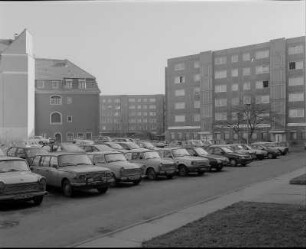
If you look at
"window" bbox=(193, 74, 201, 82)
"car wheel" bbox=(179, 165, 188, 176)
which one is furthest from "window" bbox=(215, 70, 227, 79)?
"car wheel" bbox=(179, 165, 188, 176)

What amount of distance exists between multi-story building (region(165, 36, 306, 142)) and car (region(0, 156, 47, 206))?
57116mm

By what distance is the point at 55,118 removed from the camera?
7681 cm

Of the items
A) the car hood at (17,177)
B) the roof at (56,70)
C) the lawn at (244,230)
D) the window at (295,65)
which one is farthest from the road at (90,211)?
the window at (295,65)

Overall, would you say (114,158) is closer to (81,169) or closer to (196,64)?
(81,169)

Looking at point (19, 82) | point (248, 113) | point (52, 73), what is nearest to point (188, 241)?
point (248, 113)

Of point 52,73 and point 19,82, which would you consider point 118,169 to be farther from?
point 52,73

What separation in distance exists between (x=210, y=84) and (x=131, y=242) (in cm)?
8399

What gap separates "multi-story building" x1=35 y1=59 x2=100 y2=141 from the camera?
251ft

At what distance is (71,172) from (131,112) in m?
140

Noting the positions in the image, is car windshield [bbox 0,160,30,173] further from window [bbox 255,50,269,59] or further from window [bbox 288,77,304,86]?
window [bbox 255,50,269,59]

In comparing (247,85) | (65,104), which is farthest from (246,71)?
(65,104)

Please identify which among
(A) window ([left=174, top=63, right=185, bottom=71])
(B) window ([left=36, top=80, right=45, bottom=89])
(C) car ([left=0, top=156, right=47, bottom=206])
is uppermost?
(A) window ([left=174, top=63, right=185, bottom=71])

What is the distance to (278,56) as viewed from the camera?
78.6 meters

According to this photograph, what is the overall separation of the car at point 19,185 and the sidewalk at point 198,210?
13.2ft
